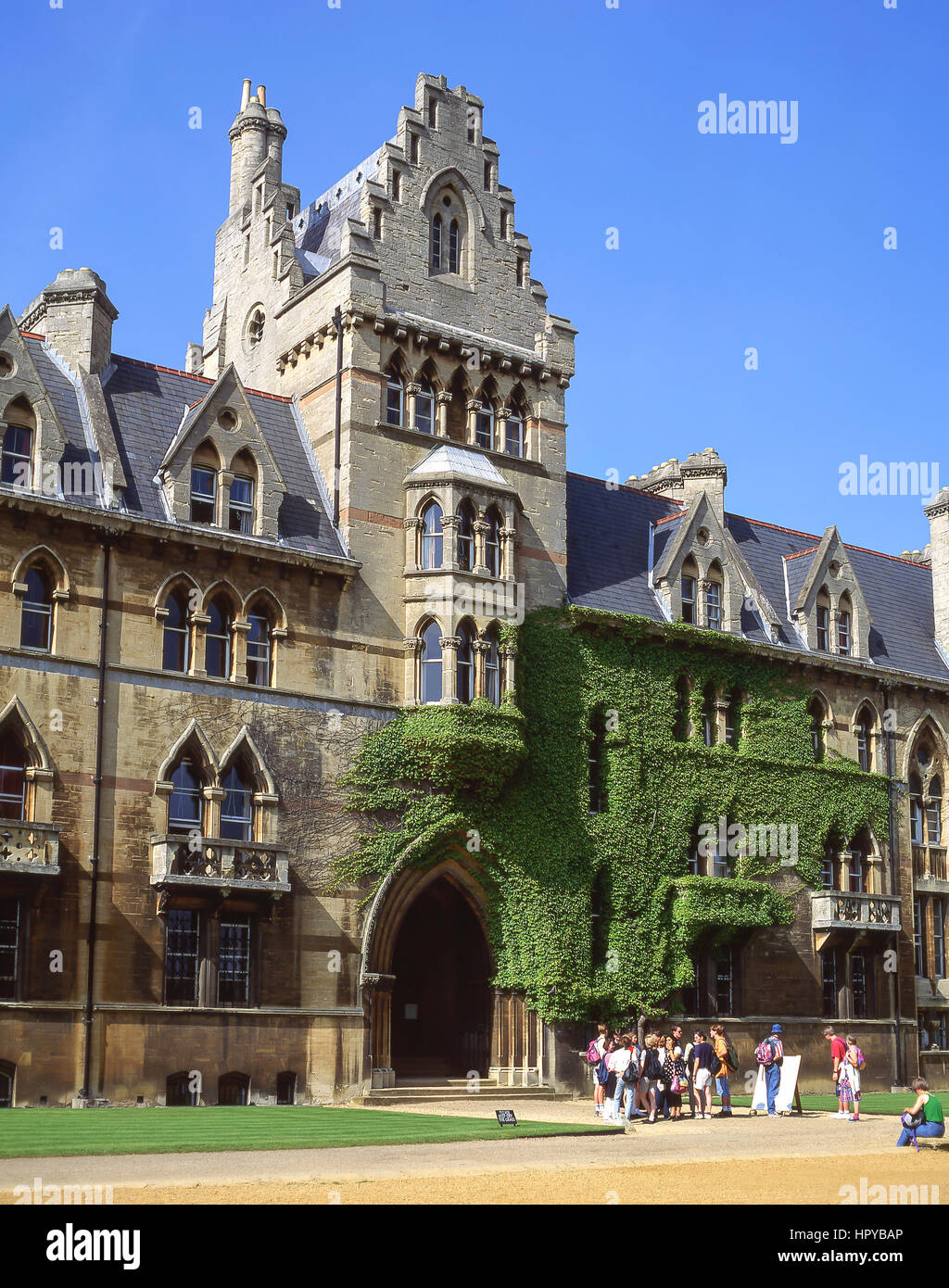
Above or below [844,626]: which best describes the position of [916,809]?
below

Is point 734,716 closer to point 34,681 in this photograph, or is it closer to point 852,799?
point 852,799

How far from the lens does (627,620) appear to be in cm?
4234

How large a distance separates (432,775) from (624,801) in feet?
21.4

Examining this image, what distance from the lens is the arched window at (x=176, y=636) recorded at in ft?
115

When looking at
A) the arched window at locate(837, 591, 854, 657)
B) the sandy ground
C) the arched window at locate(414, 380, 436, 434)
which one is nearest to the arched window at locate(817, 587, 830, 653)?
the arched window at locate(837, 591, 854, 657)

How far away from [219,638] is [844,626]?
71.6 feet

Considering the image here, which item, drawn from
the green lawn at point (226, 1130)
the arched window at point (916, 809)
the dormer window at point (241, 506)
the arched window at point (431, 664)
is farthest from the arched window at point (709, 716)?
the green lawn at point (226, 1130)

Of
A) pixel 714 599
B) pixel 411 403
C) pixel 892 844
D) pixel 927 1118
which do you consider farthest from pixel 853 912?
pixel 927 1118

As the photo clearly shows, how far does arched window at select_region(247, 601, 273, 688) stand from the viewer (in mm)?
36219

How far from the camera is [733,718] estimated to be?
45.6 metres

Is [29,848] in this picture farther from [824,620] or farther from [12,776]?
[824,620]

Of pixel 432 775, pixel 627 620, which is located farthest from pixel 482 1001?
pixel 627 620

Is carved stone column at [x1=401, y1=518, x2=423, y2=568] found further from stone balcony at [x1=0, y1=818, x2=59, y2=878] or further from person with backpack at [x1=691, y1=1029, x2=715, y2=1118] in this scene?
person with backpack at [x1=691, y1=1029, x2=715, y2=1118]

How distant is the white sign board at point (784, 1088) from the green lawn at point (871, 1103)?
216 cm
